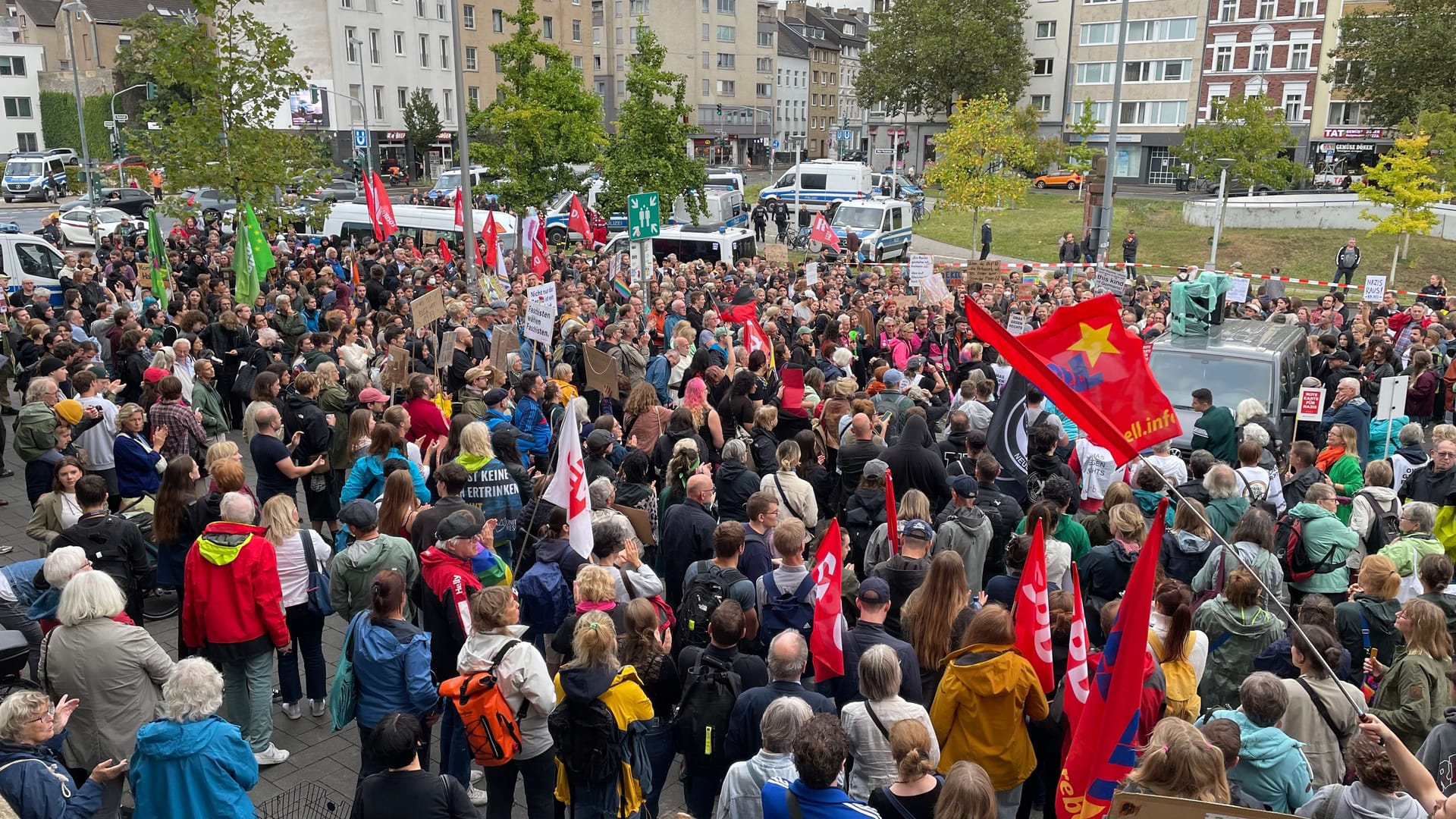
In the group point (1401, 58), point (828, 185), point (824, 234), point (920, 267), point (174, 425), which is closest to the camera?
point (174, 425)

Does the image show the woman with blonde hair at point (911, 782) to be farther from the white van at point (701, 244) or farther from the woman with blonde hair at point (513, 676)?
the white van at point (701, 244)

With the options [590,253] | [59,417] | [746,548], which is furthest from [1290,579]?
[590,253]

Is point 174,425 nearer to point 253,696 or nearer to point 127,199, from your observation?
point 253,696

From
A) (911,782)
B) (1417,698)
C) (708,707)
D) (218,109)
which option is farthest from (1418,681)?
(218,109)

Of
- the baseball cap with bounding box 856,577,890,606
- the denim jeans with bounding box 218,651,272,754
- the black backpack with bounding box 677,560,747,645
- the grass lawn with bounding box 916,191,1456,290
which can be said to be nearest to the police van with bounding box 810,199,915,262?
the grass lawn with bounding box 916,191,1456,290

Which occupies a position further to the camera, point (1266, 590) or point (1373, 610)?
point (1373, 610)

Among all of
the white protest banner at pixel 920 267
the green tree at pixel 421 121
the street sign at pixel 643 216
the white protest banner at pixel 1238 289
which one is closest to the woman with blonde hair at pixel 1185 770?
the street sign at pixel 643 216

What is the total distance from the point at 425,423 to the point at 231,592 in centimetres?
356

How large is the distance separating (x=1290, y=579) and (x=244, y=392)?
1055cm

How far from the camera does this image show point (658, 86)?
3033cm

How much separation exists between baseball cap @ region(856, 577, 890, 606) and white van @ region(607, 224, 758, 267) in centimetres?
2219

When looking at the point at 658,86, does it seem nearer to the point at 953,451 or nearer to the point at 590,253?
the point at 590,253

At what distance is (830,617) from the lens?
5.82 metres

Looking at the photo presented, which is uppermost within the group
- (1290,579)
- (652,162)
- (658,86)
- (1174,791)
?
(658,86)
